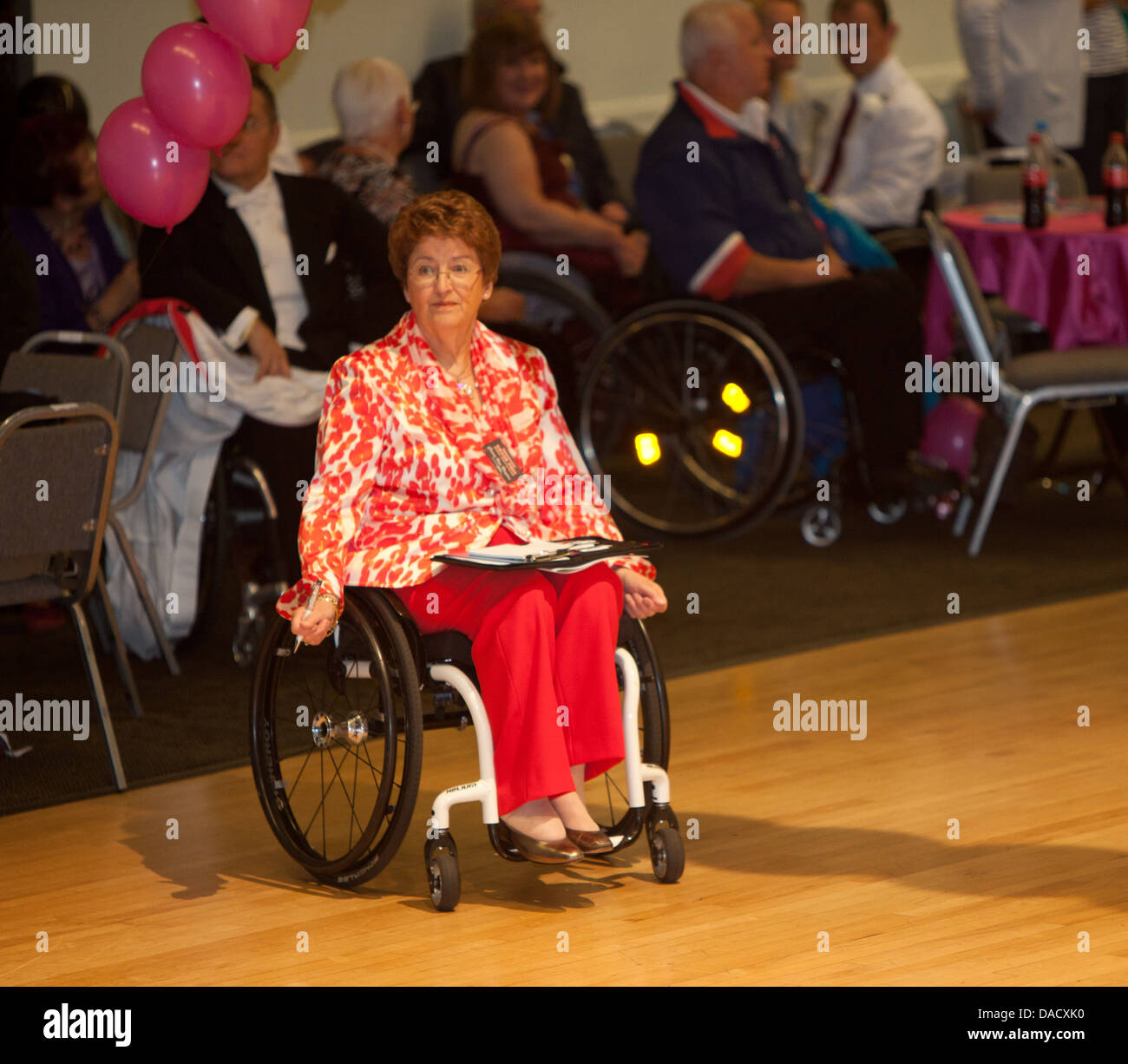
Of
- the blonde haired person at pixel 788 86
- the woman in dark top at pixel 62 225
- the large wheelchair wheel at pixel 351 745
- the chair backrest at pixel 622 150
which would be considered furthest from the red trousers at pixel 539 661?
the blonde haired person at pixel 788 86

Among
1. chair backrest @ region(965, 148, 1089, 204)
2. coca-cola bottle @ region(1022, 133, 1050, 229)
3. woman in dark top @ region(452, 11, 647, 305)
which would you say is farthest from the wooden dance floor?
chair backrest @ region(965, 148, 1089, 204)

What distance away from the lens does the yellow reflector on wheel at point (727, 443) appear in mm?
5074

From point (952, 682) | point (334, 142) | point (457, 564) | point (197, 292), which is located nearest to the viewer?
point (457, 564)

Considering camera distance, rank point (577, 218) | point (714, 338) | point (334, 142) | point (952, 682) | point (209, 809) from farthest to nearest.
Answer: point (334, 142)
point (577, 218)
point (714, 338)
point (952, 682)
point (209, 809)

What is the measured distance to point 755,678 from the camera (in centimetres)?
404

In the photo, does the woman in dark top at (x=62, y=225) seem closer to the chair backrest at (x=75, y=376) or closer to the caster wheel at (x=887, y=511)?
the chair backrest at (x=75, y=376)

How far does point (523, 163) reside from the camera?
18.4 ft

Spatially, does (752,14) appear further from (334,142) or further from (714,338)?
(334,142)

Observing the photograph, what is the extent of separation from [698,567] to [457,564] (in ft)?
8.27

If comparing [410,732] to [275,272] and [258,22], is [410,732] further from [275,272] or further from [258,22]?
[275,272]

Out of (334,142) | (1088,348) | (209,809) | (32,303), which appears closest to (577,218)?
(334,142)

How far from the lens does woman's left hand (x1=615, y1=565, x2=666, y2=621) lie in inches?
109

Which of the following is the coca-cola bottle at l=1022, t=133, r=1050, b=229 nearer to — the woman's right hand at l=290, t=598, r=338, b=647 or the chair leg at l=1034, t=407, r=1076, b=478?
the chair leg at l=1034, t=407, r=1076, b=478

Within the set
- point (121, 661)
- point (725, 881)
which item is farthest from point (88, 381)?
point (725, 881)
